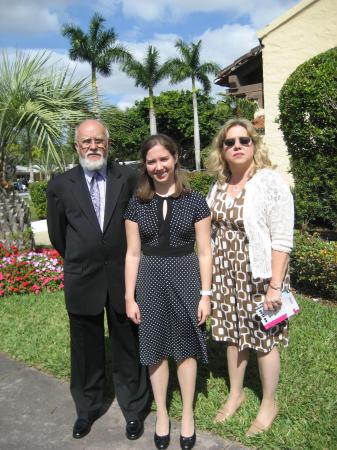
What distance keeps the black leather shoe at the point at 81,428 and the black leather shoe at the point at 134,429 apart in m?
0.27

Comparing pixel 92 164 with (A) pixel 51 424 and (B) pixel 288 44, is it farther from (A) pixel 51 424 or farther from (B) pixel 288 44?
(B) pixel 288 44

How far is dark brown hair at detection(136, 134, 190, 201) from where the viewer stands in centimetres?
256

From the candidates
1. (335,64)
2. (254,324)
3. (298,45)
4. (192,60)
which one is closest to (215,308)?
(254,324)

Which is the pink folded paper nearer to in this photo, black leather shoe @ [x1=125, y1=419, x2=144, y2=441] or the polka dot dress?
the polka dot dress

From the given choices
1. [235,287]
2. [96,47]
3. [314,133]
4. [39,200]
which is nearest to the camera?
[235,287]

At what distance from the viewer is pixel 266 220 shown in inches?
98.9

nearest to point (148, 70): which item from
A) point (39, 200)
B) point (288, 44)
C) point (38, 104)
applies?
point (39, 200)

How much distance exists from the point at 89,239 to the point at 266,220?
1.07 meters

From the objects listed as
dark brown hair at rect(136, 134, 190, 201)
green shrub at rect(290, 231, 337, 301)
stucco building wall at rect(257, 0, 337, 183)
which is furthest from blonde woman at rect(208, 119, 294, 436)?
stucco building wall at rect(257, 0, 337, 183)

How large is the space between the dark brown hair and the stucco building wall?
7.00 metres

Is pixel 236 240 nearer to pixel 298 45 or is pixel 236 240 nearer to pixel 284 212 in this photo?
pixel 284 212

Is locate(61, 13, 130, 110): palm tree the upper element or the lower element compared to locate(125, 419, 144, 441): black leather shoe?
upper

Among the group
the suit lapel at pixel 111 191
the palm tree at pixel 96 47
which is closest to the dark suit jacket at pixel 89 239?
the suit lapel at pixel 111 191

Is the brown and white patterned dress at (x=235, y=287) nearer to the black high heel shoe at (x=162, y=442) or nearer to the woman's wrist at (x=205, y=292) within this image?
the woman's wrist at (x=205, y=292)
